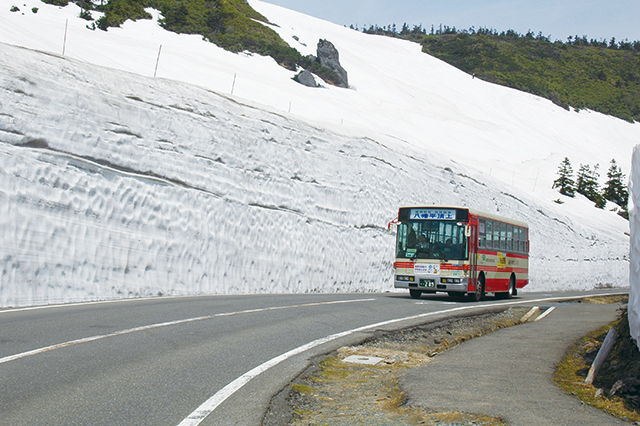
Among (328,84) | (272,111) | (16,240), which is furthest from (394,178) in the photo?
(328,84)

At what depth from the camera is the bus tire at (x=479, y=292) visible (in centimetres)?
1972

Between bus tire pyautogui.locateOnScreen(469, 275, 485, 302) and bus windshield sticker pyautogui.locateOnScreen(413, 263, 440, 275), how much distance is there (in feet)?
5.38

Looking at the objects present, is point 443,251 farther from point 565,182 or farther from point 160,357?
point 565,182

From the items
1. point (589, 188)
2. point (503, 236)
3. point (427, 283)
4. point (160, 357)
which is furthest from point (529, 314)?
point (589, 188)

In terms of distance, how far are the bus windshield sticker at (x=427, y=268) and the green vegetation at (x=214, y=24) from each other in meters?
43.5

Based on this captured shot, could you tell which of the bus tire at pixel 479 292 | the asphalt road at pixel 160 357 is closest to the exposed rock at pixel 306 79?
the bus tire at pixel 479 292

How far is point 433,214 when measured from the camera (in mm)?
19453

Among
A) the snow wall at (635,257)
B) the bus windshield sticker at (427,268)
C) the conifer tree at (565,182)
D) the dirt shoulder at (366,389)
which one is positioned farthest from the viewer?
the conifer tree at (565,182)

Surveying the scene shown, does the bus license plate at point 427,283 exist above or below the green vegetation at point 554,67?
below

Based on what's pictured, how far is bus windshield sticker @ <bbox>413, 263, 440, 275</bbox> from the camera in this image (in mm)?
19078

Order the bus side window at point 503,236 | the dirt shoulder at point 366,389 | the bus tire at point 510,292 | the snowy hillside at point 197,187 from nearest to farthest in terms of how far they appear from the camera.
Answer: the dirt shoulder at point 366,389, the snowy hillside at point 197,187, the bus side window at point 503,236, the bus tire at point 510,292

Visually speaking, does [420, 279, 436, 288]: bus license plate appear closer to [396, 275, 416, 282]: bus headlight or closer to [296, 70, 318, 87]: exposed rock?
[396, 275, 416, 282]: bus headlight

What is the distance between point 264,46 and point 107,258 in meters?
51.8

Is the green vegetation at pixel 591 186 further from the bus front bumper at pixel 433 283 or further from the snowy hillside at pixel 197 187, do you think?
the bus front bumper at pixel 433 283
